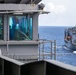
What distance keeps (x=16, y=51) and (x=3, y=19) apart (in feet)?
6.97

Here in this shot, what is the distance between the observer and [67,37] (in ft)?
300

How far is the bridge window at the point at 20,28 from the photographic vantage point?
21781 millimetres

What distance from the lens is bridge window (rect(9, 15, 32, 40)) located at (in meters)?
21.8

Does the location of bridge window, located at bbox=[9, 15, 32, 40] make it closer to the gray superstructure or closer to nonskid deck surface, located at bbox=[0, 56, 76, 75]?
the gray superstructure

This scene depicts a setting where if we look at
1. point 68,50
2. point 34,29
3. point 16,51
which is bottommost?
point 68,50

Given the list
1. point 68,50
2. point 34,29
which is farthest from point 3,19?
point 68,50

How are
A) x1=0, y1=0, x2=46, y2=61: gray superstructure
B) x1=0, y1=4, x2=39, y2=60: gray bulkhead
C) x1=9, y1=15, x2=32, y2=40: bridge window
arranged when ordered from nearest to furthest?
1. x1=0, y1=4, x2=39, y2=60: gray bulkhead
2. x1=0, y1=0, x2=46, y2=61: gray superstructure
3. x1=9, y1=15, x2=32, y2=40: bridge window

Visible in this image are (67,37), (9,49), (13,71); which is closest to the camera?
(13,71)

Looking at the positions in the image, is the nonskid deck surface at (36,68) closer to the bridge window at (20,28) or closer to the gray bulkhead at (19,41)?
the gray bulkhead at (19,41)

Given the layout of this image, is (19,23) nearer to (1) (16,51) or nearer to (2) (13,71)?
(1) (16,51)

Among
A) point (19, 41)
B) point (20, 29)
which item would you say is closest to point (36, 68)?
point (19, 41)

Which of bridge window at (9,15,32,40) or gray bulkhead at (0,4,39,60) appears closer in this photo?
gray bulkhead at (0,4,39,60)

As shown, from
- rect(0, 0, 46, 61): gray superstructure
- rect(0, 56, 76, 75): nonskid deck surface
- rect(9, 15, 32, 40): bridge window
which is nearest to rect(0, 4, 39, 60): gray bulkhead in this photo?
rect(0, 0, 46, 61): gray superstructure

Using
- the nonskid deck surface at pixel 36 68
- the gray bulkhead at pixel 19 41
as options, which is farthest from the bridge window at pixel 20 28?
the nonskid deck surface at pixel 36 68
